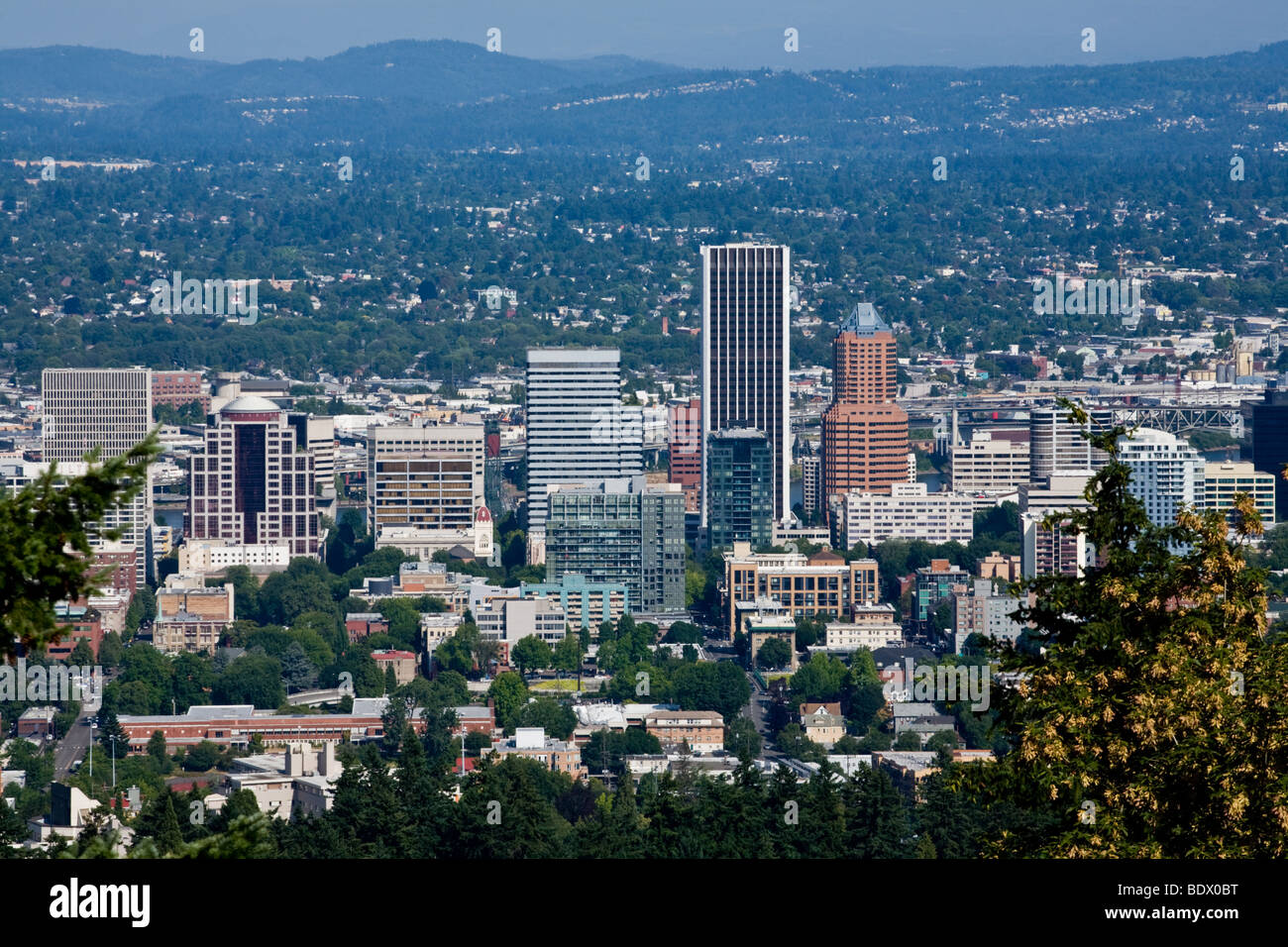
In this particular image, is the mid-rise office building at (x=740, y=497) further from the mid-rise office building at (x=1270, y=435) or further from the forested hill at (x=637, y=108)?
the forested hill at (x=637, y=108)

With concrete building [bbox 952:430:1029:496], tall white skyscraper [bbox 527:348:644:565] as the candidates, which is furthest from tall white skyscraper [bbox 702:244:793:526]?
tall white skyscraper [bbox 527:348:644:565]

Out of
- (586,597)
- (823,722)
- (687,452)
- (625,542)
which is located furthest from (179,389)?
(823,722)

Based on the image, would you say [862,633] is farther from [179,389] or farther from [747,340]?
[179,389]

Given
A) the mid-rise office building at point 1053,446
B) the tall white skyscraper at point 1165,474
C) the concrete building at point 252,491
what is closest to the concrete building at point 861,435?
the mid-rise office building at point 1053,446

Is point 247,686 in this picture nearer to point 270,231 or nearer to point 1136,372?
point 1136,372
